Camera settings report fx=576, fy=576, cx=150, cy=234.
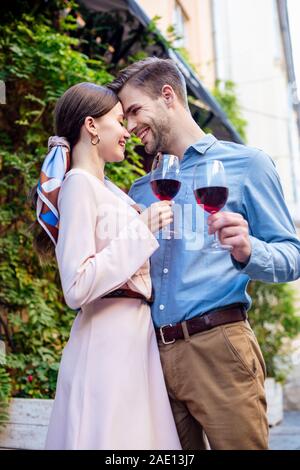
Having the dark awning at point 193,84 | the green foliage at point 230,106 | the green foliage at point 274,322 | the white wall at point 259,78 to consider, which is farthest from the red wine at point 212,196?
the white wall at point 259,78

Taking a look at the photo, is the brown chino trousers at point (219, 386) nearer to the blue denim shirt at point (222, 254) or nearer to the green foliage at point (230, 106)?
→ the blue denim shirt at point (222, 254)

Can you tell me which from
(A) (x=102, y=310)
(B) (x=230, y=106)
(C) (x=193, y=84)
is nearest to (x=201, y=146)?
(A) (x=102, y=310)

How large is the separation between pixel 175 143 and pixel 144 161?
3.10 meters

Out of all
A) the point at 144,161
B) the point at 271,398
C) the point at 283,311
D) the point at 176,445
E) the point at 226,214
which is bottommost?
the point at 271,398

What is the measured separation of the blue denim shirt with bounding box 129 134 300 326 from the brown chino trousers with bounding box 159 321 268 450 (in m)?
0.09

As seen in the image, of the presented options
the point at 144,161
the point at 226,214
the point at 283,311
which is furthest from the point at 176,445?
the point at 283,311

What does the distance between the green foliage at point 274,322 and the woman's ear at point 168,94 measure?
5.31 metres

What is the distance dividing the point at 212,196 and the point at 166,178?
188 mm

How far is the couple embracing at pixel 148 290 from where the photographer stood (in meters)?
1.54

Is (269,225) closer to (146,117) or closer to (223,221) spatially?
(223,221)

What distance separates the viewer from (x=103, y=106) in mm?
1836

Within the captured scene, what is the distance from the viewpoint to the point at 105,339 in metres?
1.60
